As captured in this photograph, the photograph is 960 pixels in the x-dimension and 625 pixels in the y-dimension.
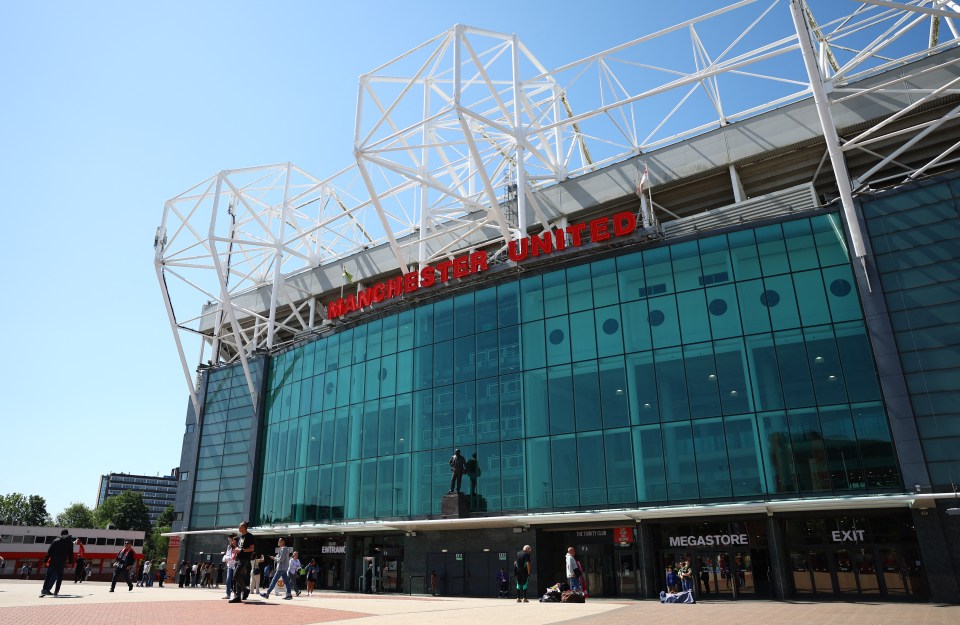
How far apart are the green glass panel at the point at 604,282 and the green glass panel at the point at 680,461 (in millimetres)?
6650

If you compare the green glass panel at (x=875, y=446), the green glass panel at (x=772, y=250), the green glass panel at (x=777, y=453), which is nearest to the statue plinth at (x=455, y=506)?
the green glass panel at (x=777, y=453)

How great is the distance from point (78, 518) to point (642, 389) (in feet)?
568

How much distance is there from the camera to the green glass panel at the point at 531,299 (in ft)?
108

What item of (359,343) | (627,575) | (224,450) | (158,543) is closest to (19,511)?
(158,543)

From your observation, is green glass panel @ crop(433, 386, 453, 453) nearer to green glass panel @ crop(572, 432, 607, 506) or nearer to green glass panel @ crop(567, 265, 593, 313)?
green glass panel @ crop(572, 432, 607, 506)

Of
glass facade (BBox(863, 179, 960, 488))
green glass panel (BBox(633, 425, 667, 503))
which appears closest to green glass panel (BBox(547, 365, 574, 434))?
green glass panel (BBox(633, 425, 667, 503))

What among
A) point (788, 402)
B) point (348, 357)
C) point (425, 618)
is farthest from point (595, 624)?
point (348, 357)

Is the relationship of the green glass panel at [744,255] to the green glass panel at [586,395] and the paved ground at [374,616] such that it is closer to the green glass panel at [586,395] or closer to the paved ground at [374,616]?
the green glass panel at [586,395]

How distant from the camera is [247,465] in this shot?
45469mm

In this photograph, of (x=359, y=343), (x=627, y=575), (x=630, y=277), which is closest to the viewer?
(x=627, y=575)

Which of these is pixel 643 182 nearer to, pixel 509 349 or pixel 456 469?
pixel 509 349

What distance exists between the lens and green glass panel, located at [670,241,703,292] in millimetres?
29469

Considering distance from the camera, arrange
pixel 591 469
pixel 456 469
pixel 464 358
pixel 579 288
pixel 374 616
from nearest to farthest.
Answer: pixel 374 616 < pixel 591 469 < pixel 456 469 < pixel 579 288 < pixel 464 358

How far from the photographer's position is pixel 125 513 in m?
149
